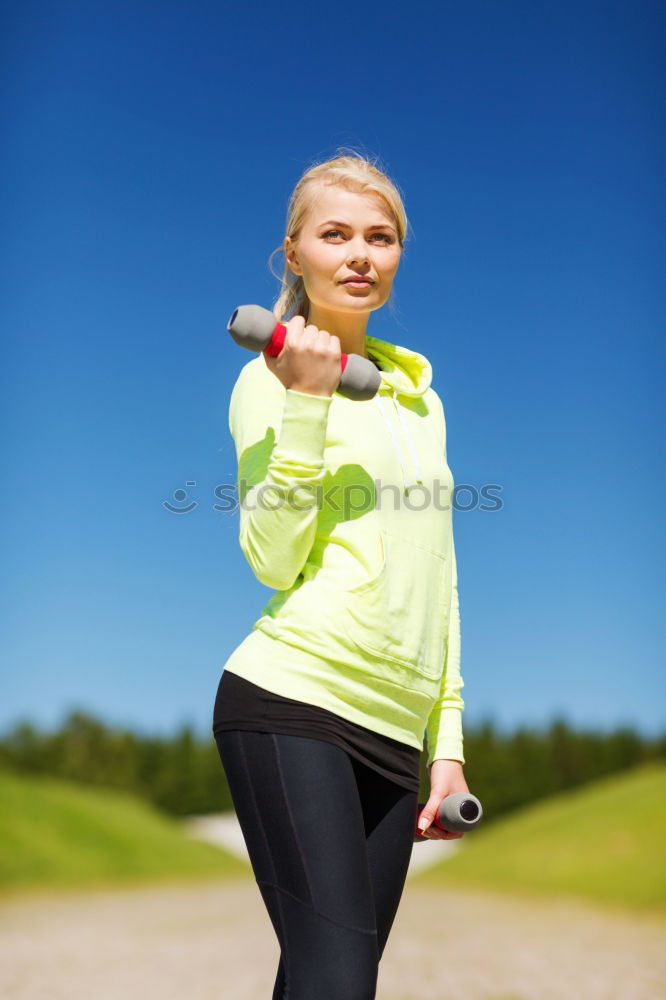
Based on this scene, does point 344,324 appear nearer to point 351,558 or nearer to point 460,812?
point 351,558

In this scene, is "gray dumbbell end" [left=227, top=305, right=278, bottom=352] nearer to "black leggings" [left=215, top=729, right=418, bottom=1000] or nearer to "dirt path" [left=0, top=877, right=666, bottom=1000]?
"black leggings" [left=215, top=729, right=418, bottom=1000]

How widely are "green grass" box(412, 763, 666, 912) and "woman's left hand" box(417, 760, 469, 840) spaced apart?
419 inches

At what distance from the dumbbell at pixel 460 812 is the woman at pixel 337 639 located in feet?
0.22

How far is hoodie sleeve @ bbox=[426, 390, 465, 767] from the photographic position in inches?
87.7

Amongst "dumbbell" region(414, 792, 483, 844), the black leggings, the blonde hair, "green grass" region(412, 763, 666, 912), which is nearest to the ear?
the blonde hair

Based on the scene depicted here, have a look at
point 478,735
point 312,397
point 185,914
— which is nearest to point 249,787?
point 312,397

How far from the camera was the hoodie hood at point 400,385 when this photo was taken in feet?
7.13

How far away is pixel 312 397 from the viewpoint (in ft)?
6.18

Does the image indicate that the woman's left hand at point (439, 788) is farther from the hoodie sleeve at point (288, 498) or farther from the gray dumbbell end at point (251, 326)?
the gray dumbbell end at point (251, 326)

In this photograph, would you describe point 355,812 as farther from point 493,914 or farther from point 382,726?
point 493,914

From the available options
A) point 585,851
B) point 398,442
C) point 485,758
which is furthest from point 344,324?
Answer: point 485,758

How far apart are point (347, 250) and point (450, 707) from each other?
1110 mm

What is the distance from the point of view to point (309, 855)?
1.79 m

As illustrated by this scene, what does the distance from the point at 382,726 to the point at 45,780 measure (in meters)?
19.0
